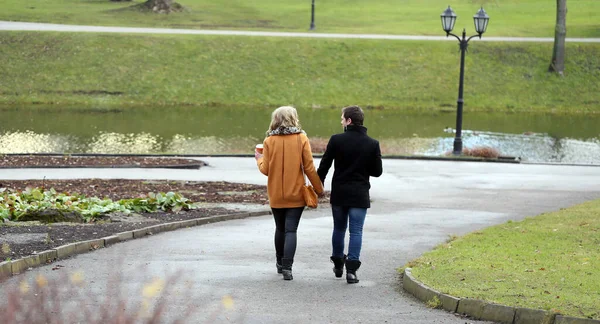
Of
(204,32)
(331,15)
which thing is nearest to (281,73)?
(204,32)

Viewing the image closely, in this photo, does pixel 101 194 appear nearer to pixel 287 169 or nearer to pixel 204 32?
pixel 287 169

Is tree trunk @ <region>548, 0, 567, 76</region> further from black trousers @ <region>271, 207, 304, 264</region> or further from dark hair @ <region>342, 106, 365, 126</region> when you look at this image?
black trousers @ <region>271, 207, 304, 264</region>

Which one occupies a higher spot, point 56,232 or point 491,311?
point 491,311

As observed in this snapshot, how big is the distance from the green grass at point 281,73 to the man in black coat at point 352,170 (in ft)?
109

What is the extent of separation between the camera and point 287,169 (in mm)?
10727

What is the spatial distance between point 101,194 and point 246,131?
1879 cm

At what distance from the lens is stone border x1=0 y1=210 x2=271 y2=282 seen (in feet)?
34.6

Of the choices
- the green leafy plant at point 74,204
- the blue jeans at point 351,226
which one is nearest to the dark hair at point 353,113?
the blue jeans at point 351,226

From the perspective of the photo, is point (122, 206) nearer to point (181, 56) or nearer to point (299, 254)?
point (299, 254)

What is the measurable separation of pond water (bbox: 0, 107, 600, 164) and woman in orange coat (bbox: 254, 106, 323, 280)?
2106cm

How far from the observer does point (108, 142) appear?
3344 centimetres

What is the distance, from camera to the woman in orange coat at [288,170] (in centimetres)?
1069

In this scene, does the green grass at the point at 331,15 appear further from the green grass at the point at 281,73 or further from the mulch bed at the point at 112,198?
the mulch bed at the point at 112,198

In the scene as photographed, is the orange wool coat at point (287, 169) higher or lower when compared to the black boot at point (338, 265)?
higher
